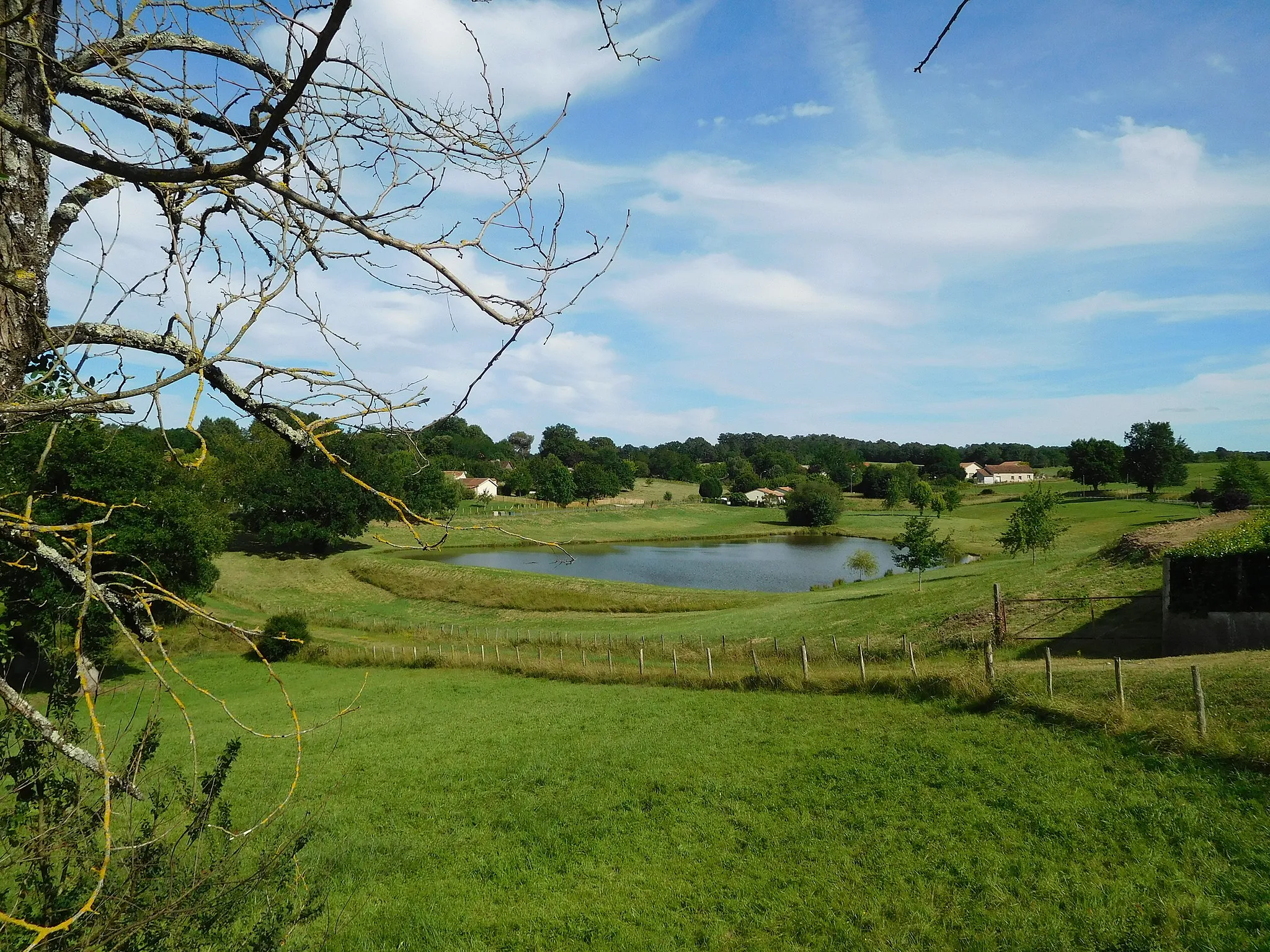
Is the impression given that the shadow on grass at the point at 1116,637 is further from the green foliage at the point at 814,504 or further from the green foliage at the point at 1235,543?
the green foliage at the point at 814,504

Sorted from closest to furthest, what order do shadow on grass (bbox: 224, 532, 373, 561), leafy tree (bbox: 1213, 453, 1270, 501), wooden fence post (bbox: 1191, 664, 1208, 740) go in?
wooden fence post (bbox: 1191, 664, 1208, 740) < leafy tree (bbox: 1213, 453, 1270, 501) < shadow on grass (bbox: 224, 532, 373, 561)

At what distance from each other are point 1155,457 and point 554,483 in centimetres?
7246

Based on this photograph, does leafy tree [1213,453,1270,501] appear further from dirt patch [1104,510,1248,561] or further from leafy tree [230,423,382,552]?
leafy tree [230,423,382,552]

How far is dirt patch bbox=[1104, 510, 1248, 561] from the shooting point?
2542cm

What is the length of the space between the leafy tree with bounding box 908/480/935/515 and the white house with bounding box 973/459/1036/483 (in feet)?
177

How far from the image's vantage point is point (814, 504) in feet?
330

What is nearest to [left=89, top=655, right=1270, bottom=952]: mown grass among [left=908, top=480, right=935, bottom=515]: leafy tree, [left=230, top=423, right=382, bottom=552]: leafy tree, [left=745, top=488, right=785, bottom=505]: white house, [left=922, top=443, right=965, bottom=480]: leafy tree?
[left=230, top=423, right=382, bottom=552]: leafy tree

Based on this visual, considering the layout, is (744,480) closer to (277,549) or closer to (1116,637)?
(277,549)

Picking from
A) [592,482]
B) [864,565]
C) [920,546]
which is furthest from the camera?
[592,482]

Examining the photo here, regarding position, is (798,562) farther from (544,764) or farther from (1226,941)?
(1226,941)

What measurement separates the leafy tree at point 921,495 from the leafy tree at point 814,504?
11.3 metres

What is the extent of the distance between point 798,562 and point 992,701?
170ft

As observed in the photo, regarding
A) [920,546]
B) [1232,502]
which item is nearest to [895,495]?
[1232,502]

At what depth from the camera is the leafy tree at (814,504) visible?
99.9 metres
